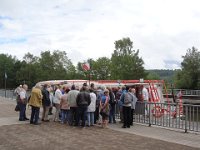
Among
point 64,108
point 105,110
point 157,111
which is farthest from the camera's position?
point 64,108

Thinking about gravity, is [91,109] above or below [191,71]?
below

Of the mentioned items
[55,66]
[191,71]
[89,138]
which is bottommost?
[89,138]

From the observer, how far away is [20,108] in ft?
61.9

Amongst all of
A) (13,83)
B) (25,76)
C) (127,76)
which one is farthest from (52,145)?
(13,83)

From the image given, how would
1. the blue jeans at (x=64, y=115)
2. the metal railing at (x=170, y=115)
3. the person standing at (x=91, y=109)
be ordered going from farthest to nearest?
1. the blue jeans at (x=64, y=115)
2. the person standing at (x=91, y=109)
3. the metal railing at (x=170, y=115)

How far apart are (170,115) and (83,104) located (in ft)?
11.9

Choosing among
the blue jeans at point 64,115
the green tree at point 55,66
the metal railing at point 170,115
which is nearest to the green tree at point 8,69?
the green tree at point 55,66

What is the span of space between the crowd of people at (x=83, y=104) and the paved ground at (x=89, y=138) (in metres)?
0.59

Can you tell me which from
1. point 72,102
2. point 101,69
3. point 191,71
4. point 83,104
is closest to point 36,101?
point 72,102

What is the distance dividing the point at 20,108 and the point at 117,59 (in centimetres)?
4902

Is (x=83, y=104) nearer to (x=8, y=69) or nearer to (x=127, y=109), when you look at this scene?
(x=127, y=109)

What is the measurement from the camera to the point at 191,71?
61094 mm

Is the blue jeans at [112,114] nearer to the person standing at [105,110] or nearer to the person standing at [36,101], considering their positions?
the person standing at [105,110]

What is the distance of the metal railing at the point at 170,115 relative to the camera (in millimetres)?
15180
